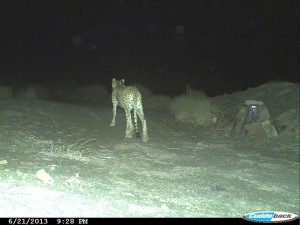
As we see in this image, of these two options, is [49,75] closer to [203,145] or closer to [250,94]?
[250,94]

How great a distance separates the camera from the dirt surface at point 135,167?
670cm

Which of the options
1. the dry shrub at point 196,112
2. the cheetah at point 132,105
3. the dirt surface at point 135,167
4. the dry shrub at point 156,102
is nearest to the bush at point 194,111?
the dry shrub at point 196,112

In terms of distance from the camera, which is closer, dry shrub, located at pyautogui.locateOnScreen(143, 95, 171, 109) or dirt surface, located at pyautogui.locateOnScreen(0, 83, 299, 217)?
dirt surface, located at pyautogui.locateOnScreen(0, 83, 299, 217)

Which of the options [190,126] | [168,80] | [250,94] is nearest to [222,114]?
[190,126]

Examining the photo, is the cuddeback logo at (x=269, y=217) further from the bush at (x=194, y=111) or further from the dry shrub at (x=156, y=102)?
the dry shrub at (x=156, y=102)

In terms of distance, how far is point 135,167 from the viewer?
32.4 feet

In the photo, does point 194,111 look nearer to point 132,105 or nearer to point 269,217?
point 132,105

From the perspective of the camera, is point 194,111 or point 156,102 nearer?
point 194,111

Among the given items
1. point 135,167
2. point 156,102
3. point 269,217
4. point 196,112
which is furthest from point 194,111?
point 269,217

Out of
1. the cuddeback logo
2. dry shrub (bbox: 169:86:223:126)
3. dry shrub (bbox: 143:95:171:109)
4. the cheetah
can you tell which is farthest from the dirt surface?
dry shrub (bbox: 143:95:171:109)

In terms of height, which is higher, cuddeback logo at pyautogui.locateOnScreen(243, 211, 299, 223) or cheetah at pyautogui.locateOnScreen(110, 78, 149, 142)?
cheetah at pyautogui.locateOnScreen(110, 78, 149, 142)

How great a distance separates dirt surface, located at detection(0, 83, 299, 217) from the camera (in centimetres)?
670

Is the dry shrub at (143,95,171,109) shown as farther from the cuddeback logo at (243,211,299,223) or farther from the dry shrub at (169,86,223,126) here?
the cuddeback logo at (243,211,299,223)

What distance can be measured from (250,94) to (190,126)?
5.31m
